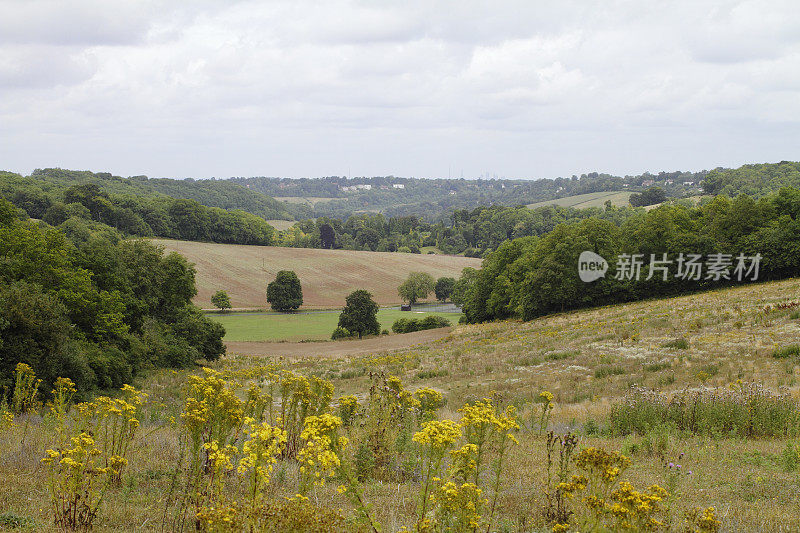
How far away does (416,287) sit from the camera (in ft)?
342

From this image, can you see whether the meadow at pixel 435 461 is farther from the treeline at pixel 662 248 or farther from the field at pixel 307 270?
the field at pixel 307 270

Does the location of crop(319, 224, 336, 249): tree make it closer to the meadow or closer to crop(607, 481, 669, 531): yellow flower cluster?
the meadow

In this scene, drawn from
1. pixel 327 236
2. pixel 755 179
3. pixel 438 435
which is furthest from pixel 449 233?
pixel 438 435

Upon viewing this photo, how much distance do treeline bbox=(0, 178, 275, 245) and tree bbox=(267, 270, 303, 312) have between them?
142ft

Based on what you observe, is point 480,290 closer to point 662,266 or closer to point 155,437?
point 662,266

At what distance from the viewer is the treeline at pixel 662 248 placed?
Answer: 51250 mm

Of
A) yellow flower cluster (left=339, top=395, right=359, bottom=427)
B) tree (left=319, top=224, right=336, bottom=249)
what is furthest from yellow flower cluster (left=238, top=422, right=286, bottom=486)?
tree (left=319, top=224, right=336, bottom=249)

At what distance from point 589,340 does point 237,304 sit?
67.2 m

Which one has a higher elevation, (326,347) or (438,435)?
(438,435)

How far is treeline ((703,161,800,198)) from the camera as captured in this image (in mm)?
150100

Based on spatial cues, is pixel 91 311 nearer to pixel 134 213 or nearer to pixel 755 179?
pixel 134 213

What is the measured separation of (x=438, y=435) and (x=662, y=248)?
2296 inches

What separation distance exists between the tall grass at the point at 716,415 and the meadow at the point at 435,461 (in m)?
0.04

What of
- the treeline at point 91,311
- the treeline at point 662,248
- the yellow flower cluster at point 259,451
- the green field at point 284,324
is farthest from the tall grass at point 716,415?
the green field at point 284,324
